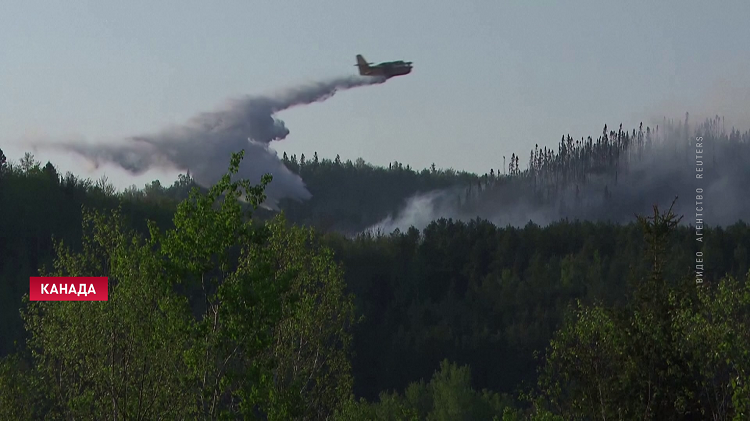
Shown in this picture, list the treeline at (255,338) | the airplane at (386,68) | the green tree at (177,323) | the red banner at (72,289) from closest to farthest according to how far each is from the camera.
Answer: the green tree at (177,323) → the treeline at (255,338) → the red banner at (72,289) → the airplane at (386,68)

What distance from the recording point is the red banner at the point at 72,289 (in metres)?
30.4

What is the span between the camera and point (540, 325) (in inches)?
7219

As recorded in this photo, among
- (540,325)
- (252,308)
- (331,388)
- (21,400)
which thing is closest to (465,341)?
(540,325)

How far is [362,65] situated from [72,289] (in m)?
53.1

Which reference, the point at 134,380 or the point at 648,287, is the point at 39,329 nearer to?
the point at 134,380

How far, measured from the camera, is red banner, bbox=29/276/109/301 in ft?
99.8

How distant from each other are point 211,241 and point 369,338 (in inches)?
6099

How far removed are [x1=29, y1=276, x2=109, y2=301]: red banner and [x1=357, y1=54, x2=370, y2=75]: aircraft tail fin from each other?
48855 millimetres

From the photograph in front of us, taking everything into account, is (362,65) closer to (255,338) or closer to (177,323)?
(177,323)

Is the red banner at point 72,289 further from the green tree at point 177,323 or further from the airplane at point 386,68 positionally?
the airplane at point 386,68

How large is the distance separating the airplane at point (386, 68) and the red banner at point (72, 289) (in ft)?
152

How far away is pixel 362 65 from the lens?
271 ft

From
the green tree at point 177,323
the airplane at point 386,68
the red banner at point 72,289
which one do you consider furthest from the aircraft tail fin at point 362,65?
the red banner at point 72,289

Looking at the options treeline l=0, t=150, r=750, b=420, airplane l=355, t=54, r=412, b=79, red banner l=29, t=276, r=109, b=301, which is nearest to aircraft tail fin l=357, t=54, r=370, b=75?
airplane l=355, t=54, r=412, b=79
